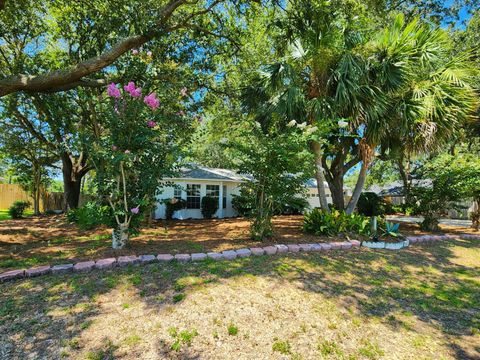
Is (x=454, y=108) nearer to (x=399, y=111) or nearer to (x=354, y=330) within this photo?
(x=399, y=111)

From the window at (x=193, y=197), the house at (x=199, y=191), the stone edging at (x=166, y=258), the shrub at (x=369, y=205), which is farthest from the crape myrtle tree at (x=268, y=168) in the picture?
the shrub at (x=369, y=205)

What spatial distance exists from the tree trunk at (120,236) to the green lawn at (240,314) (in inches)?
42.1

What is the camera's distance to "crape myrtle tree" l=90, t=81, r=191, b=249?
16.2 ft

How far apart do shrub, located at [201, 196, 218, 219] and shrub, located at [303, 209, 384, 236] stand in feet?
21.7

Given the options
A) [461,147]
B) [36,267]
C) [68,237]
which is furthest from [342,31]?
[461,147]

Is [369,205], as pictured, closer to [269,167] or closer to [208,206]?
[208,206]

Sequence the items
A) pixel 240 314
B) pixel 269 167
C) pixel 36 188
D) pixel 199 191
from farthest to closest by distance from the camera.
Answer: pixel 36 188
pixel 199 191
pixel 269 167
pixel 240 314

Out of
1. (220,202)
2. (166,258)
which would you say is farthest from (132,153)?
(220,202)

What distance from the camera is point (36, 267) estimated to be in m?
4.23

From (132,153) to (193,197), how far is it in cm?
889

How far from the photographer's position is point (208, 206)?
1344 centimetres

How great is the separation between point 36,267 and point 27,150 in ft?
41.9

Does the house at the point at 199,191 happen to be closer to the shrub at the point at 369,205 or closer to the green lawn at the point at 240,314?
the shrub at the point at 369,205

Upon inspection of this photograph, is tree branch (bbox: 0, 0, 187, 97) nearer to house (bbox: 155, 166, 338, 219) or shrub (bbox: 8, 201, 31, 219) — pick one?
house (bbox: 155, 166, 338, 219)
